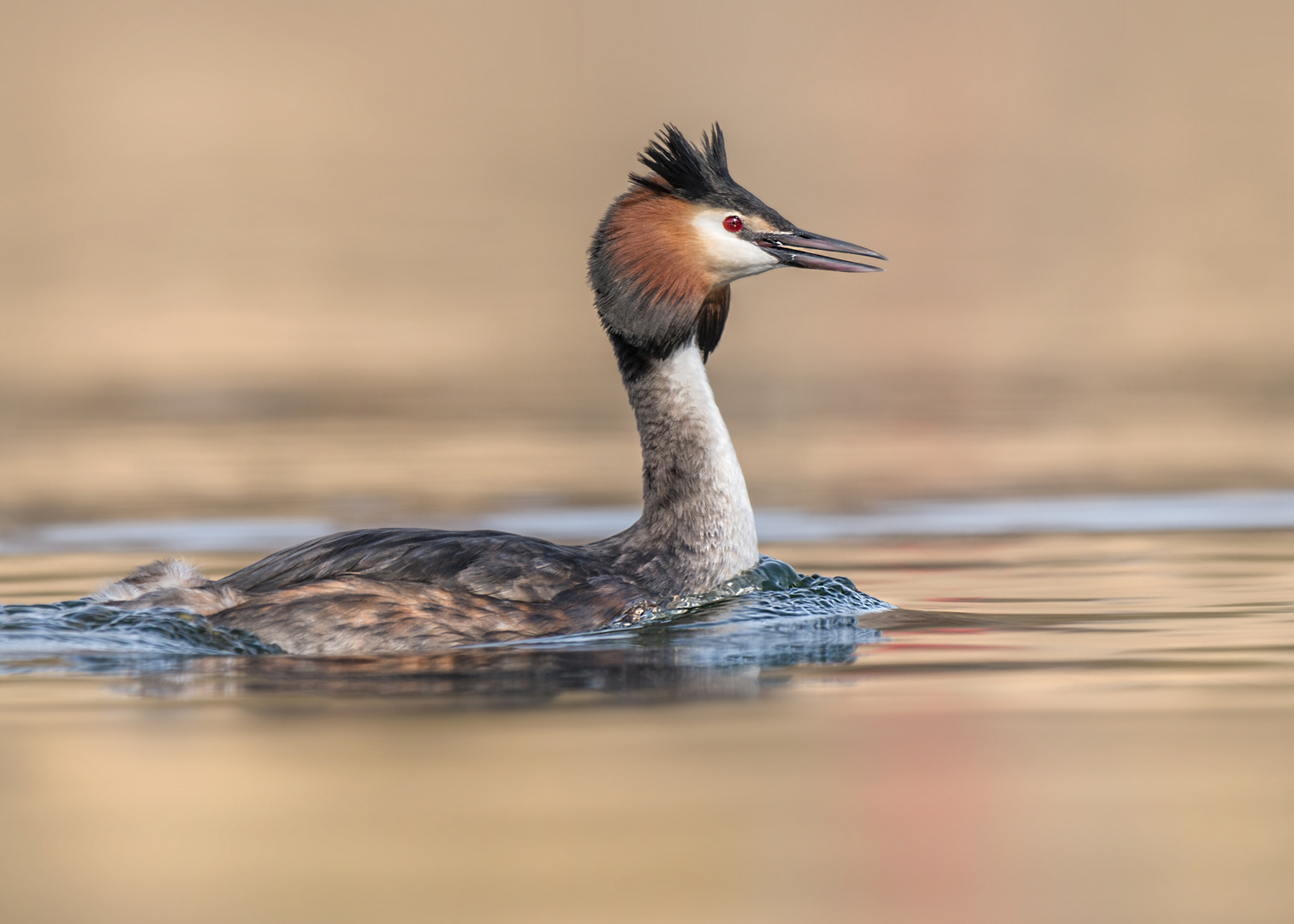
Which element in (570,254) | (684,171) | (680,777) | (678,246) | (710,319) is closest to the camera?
(680,777)

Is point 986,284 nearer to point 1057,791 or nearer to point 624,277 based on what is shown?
point 624,277

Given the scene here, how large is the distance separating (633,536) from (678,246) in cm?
140

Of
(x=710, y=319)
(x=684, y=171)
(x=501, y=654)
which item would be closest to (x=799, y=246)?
(x=710, y=319)

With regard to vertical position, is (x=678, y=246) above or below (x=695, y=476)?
above

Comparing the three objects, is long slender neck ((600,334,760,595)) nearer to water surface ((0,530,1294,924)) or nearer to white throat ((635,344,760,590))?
white throat ((635,344,760,590))

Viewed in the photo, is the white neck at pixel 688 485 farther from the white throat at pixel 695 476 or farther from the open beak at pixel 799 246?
the open beak at pixel 799 246

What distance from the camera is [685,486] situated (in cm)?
941

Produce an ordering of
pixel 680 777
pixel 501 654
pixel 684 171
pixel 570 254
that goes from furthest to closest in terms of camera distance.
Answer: pixel 570 254 → pixel 684 171 → pixel 501 654 → pixel 680 777

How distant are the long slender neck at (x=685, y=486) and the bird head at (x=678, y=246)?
0.56 feet

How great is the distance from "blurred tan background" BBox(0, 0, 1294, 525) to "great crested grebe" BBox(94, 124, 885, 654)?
3.67 metres

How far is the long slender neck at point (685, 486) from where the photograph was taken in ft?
30.5

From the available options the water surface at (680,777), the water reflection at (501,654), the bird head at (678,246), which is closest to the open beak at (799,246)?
the bird head at (678,246)

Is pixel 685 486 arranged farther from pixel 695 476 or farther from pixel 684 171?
pixel 684 171

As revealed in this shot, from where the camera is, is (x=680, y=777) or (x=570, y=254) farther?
(x=570, y=254)
